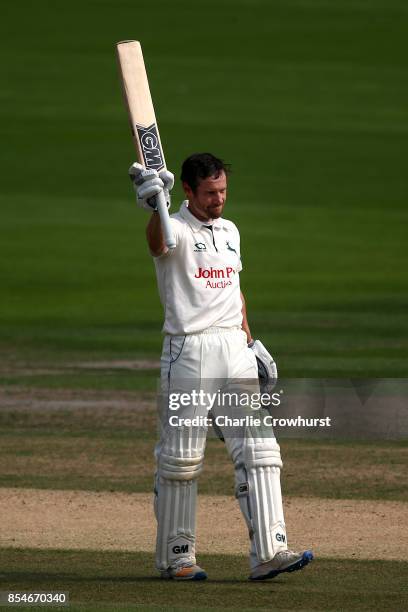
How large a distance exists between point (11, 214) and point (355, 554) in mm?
28449

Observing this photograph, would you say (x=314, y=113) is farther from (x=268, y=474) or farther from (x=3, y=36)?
(x=268, y=474)

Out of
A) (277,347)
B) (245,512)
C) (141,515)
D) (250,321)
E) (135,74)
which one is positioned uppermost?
(250,321)

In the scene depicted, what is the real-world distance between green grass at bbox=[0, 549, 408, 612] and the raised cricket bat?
1.90 metres

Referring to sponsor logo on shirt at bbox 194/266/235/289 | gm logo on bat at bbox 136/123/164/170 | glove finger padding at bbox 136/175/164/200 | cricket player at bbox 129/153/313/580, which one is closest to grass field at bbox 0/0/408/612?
cricket player at bbox 129/153/313/580

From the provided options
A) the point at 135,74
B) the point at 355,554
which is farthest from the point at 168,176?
the point at 355,554

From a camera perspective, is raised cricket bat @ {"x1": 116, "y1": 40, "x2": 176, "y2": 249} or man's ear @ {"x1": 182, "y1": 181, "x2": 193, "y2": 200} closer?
man's ear @ {"x1": 182, "y1": 181, "x2": 193, "y2": 200}

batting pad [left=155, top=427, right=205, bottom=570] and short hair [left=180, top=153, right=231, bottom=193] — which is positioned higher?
short hair [left=180, top=153, right=231, bottom=193]

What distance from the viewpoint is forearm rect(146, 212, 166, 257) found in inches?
295

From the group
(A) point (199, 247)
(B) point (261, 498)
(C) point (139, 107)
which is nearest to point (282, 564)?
(B) point (261, 498)

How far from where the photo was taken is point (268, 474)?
7574 millimetres

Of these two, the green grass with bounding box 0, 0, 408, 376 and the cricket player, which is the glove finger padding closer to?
the cricket player

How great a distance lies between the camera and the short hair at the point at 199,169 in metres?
7.64

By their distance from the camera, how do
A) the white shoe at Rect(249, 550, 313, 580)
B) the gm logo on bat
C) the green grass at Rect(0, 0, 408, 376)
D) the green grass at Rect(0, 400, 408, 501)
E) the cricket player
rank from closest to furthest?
1. the white shoe at Rect(249, 550, 313, 580)
2. the cricket player
3. the gm logo on bat
4. the green grass at Rect(0, 400, 408, 501)
5. the green grass at Rect(0, 0, 408, 376)

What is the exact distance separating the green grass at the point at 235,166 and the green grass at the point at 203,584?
8.48 meters
